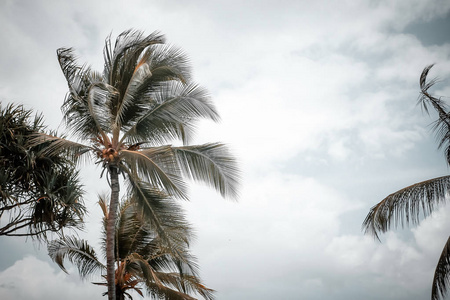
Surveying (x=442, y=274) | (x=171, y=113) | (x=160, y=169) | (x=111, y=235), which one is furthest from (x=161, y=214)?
(x=442, y=274)

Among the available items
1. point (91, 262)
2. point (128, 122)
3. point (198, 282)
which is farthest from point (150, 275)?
point (128, 122)

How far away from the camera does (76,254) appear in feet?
44.7

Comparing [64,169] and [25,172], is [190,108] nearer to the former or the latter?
[64,169]

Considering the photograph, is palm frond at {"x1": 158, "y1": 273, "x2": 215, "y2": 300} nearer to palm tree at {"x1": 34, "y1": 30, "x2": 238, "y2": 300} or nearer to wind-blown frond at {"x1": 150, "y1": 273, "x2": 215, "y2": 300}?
wind-blown frond at {"x1": 150, "y1": 273, "x2": 215, "y2": 300}

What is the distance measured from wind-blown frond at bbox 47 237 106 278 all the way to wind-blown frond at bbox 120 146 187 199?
518cm

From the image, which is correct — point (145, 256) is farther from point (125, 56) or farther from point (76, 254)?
point (125, 56)

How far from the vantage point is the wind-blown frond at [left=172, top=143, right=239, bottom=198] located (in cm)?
1050

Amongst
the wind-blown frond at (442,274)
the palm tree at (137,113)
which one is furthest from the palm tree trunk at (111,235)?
the wind-blown frond at (442,274)

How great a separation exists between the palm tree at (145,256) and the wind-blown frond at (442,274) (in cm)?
613

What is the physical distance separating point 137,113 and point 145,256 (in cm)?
576

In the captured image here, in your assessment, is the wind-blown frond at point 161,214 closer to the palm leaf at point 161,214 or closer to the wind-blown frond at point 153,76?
the palm leaf at point 161,214

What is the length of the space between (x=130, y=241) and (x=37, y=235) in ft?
13.7

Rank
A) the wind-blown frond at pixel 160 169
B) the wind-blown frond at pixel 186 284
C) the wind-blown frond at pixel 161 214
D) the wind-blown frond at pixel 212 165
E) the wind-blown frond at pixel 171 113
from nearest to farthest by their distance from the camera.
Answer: the wind-blown frond at pixel 160 169 < the wind-blown frond at pixel 161 214 < the wind-blown frond at pixel 212 165 < the wind-blown frond at pixel 171 113 < the wind-blown frond at pixel 186 284

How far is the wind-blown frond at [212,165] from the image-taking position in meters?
10.5
